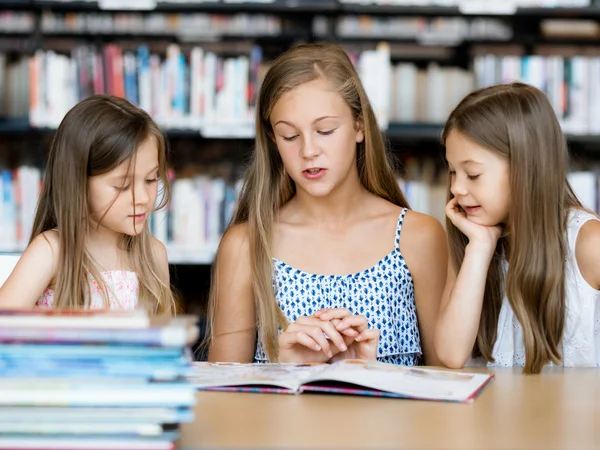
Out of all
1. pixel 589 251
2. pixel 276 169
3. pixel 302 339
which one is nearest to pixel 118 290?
pixel 276 169

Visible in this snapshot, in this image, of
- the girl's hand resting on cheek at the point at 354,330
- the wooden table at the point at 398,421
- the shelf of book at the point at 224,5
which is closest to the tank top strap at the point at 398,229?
the girl's hand resting on cheek at the point at 354,330

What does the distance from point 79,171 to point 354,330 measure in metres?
0.62

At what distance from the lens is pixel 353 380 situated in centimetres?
92

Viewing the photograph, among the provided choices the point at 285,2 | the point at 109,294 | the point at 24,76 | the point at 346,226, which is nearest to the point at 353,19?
the point at 285,2

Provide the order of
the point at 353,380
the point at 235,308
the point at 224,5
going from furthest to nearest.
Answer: the point at 224,5
the point at 235,308
the point at 353,380

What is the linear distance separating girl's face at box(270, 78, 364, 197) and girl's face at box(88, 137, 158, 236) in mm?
269

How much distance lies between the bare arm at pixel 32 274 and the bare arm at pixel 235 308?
0.33 metres

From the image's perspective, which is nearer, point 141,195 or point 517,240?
point 517,240

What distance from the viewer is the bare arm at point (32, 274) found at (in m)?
1.37

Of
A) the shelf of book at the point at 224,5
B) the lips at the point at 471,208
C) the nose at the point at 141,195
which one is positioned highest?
the shelf of book at the point at 224,5

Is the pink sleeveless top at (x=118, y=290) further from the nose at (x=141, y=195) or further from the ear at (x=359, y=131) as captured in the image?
the ear at (x=359, y=131)

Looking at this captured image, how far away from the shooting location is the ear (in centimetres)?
158

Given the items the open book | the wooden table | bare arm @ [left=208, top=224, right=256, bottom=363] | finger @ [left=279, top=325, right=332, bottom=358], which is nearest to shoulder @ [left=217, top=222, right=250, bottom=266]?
bare arm @ [left=208, top=224, right=256, bottom=363]

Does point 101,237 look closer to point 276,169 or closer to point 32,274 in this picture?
point 32,274
